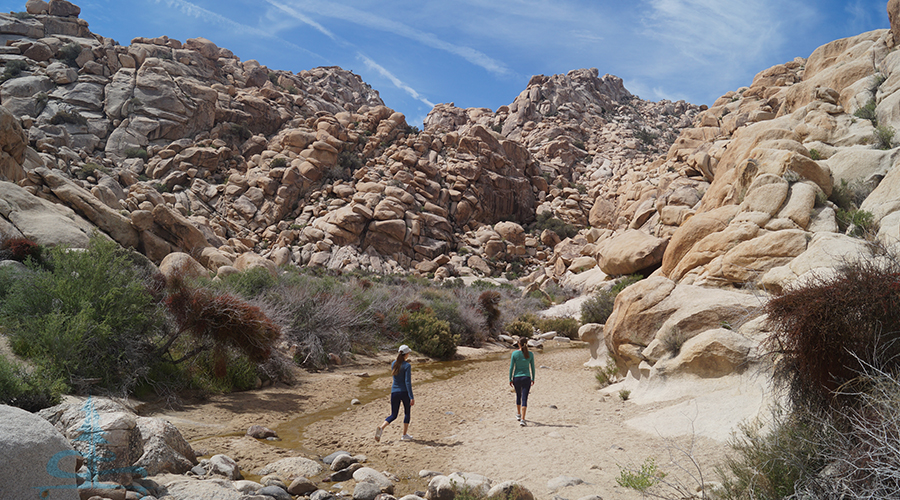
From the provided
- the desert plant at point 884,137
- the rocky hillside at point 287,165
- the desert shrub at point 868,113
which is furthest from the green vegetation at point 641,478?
the rocky hillside at point 287,165

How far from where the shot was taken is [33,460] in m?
3.03

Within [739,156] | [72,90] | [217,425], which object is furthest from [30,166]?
[72,90]

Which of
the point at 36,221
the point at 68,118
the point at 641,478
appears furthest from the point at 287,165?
the point at 641,478

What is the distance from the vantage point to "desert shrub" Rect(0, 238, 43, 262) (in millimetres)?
10312

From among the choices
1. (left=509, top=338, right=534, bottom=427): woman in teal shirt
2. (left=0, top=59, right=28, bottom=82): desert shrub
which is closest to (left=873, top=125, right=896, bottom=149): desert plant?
(left=509, top=338, right=534, bottom=427): woman in teal shirt

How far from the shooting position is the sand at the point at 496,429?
19.1 feet

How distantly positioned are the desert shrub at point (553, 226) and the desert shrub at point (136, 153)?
40770mm

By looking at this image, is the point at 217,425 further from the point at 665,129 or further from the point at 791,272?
the point at 665,129

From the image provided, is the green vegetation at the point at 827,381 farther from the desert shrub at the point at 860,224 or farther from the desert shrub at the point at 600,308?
the desert shrub at the point at 600,308

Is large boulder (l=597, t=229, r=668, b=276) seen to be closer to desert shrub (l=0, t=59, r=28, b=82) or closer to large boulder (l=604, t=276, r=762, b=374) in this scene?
large boulder (l=604, t=276, r=762, b=374)

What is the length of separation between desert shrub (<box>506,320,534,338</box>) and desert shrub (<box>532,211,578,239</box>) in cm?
A: 2661

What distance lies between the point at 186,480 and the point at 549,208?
51934mm

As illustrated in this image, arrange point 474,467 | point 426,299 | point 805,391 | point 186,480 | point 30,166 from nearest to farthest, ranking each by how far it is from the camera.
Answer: point 805,391 → point 186,480 → point 474,467 → point 30,166 → point 426,299

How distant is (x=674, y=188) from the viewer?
1004 inches
